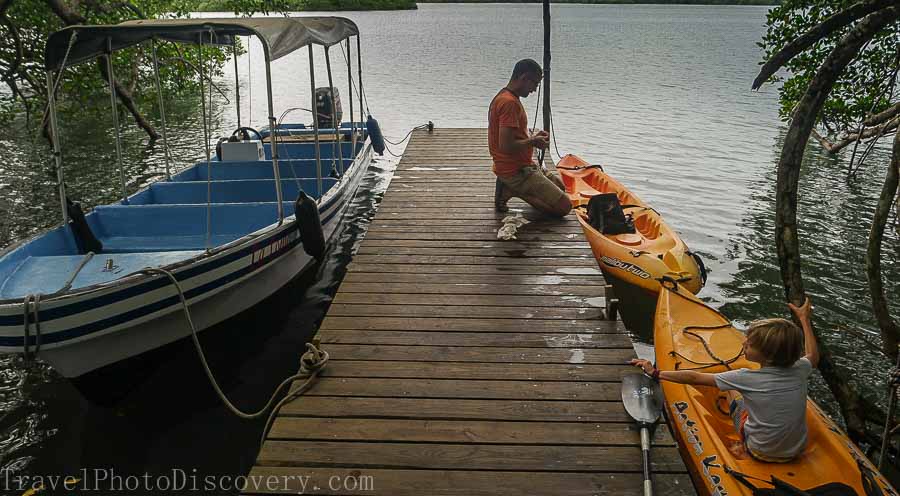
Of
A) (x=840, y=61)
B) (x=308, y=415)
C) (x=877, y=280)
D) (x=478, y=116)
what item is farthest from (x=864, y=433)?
(x=478, y=116)

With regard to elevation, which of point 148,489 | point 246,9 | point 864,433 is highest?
point 246,9

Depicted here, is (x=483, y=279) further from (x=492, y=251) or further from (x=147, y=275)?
(x=147, y=275)

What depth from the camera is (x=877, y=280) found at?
4.04 m

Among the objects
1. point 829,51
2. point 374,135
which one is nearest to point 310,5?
point 374,135

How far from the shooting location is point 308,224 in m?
6.78

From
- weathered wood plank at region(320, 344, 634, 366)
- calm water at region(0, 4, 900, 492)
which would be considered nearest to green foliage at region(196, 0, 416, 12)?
calm water at region(0, 4, 900, 492)

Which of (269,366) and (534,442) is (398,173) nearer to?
(269,366)

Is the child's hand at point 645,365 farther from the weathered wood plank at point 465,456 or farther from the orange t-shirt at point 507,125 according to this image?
the orange t-shirt at point 507,125

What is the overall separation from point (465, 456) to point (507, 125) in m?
4.36

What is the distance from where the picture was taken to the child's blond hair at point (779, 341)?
3.26 m

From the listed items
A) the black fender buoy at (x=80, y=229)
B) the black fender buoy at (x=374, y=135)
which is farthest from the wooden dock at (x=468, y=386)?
the black fender buoy at (x=374, y=135)

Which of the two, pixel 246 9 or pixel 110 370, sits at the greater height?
pixel 246 9

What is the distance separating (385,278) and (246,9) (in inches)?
335

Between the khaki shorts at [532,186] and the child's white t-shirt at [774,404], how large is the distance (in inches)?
159
